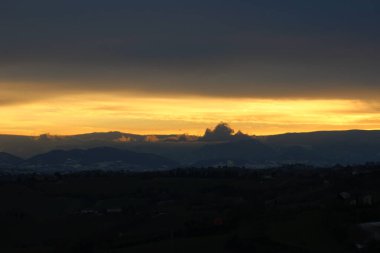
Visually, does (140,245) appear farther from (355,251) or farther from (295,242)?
(355,251)

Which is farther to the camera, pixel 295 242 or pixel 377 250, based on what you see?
pixel 295 242

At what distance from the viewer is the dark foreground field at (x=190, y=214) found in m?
73.6

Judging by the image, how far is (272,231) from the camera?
75875 mm

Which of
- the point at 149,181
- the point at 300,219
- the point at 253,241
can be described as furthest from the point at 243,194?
the point at 253,241

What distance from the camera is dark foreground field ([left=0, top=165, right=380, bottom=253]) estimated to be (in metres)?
73.6

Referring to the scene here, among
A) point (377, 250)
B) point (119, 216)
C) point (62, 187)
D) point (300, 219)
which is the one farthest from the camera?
point (62, 187)

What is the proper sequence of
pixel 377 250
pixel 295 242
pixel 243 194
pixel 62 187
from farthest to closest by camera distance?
pixel 62 187, pixel 243 194, pixel 295 242, pixel 377 250

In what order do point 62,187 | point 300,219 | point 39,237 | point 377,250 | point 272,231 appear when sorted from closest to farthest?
point 377,250 < point 272,231 < point 300,219 < point 39,237 < point 62,187

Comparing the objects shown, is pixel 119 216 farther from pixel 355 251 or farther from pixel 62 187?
pixel 355 251

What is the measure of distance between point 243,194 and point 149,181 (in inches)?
1256

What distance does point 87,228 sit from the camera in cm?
10825

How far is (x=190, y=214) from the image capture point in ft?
378

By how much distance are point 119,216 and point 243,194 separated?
3233 cm

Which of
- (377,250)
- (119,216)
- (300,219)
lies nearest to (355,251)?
(377,250)
